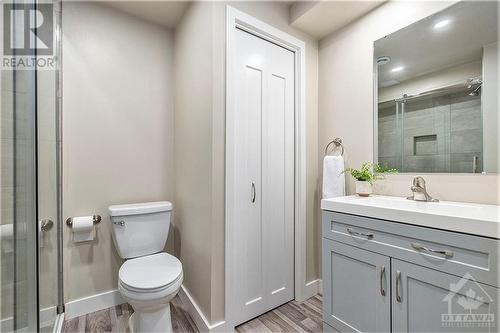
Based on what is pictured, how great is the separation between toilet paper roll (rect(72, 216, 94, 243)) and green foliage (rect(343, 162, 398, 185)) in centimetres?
197

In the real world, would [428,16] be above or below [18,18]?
above

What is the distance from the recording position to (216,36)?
148 centimetres

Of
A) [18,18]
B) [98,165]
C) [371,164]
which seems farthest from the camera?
[98,165]

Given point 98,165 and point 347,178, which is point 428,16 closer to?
point 347,178

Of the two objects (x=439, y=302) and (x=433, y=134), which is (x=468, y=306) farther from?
(x=433, y=134)

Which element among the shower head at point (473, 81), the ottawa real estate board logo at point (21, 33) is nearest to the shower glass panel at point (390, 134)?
the shower head at point (473, 81)

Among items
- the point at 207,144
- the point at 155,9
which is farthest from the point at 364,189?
the point at 155,9

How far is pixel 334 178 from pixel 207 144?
989 mm

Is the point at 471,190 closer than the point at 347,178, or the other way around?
the point at 471,190

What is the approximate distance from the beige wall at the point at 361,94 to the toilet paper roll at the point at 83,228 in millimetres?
1971

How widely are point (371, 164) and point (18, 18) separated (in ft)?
6.82

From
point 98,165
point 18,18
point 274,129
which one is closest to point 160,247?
point 98,165

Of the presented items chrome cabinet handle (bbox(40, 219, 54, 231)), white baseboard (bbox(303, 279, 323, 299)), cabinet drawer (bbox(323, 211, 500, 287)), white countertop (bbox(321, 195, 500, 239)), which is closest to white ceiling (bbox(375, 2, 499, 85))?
white countertop (bbox(321, 195, 500, 239))

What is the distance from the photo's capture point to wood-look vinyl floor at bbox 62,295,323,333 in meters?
1.59
